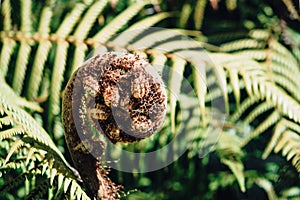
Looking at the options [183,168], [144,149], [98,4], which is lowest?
[183,168]

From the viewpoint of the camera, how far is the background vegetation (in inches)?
56.9

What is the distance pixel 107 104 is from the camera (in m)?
0.97

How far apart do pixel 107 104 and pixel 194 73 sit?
510 mm

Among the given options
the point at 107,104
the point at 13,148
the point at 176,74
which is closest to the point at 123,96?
the point at 107,104

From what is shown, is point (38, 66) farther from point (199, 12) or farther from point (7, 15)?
point (199, 12)

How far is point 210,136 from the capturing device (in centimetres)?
170

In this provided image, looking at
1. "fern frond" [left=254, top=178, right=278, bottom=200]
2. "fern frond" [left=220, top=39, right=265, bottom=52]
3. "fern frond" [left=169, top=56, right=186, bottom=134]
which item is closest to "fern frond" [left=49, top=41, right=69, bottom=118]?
"fern frond" [left=169, top=56, right=186, bottom=134]

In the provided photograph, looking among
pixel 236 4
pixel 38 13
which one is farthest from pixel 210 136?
pixel 38 13

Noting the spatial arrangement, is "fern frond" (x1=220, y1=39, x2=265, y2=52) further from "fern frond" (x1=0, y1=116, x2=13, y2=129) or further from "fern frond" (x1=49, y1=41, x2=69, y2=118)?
"fern frond" (x1=0, y1=116, x2=13, y2=129)

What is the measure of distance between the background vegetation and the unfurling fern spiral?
35cm

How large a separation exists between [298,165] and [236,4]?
76 centimetres

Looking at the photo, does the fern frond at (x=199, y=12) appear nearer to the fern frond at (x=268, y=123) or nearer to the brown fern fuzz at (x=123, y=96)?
the fern frond at (x=268, y=123)

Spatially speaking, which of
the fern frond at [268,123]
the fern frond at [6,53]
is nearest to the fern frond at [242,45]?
the fern frond at [268,123]

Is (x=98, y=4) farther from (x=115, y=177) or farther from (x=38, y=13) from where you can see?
(x=115, y=177)
